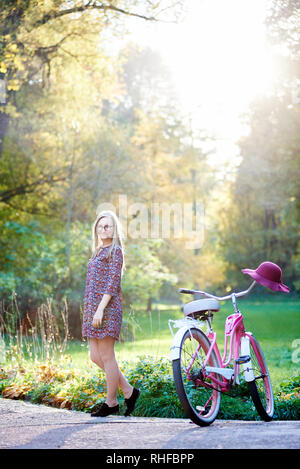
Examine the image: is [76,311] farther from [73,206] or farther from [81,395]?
[81,395]

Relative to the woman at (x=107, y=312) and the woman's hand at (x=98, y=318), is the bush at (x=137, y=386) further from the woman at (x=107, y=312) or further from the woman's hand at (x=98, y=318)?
the woman's hand at (x=98, y=318)

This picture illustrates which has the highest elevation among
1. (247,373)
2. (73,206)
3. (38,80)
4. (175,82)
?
(175,82)

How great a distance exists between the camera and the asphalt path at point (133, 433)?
3.61m

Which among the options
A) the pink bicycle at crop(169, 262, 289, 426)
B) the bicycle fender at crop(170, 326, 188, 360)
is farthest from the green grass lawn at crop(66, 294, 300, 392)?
the bicycle fender at crop(170, 326, 188, 360)

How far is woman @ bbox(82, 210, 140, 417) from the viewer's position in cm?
499

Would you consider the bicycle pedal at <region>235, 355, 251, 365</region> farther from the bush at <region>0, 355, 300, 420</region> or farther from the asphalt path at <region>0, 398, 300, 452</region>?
the bush at <region>0, 355, 300, 420</region>

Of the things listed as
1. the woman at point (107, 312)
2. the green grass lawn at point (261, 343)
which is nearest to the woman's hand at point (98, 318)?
the woman at point (107, 312)

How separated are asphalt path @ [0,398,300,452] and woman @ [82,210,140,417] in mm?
263

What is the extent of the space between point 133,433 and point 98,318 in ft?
3.44

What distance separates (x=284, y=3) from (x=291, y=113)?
241 inches

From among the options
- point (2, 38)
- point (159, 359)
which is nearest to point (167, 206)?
point (2, 38)
